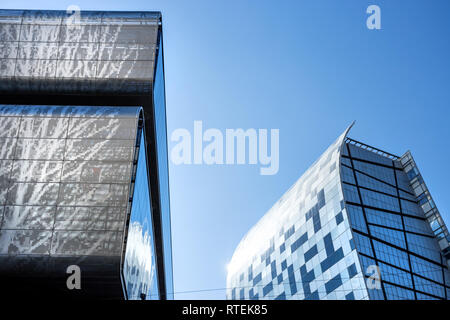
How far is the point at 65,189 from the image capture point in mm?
30859

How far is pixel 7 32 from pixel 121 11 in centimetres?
914

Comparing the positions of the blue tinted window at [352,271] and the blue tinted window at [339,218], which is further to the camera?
the blue tinted window at [339,218]

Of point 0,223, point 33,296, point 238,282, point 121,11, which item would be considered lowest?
point 33,296

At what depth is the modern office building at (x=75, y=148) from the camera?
29391 mm

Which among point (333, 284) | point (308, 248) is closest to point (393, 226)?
point (308, 248)

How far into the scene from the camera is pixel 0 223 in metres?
29.7

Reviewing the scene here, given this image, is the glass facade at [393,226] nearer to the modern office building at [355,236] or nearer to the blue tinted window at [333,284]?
the modern office building at [355,236]

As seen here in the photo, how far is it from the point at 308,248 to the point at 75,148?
2970 cm

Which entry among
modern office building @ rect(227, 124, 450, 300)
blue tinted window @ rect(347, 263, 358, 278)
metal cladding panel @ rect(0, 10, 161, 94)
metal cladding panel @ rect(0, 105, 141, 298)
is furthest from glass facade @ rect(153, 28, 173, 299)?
blue tinted window @ rect(347, 263, 358, 278)

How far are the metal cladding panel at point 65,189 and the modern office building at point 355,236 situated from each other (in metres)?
23.9

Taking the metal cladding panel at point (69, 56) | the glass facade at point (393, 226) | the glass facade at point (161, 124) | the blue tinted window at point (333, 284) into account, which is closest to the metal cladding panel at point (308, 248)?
the blue tinted window at point (333, 284)
